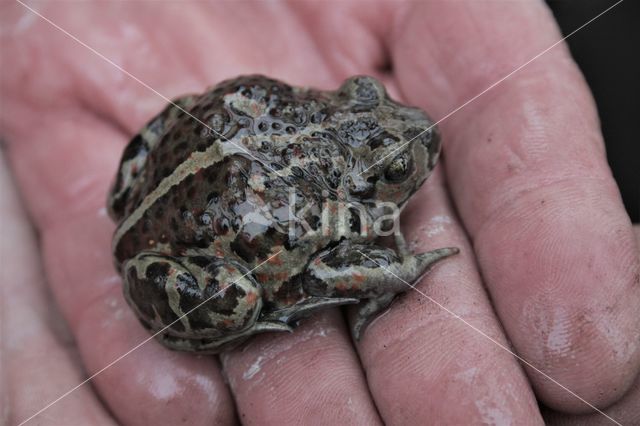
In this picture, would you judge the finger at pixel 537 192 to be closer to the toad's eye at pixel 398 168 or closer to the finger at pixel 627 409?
the finger at pixel 627 409

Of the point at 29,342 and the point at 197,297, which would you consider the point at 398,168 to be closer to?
the point at 197,297

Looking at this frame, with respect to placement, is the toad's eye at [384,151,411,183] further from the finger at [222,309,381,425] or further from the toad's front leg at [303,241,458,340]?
the finger at [222,309,381,425]

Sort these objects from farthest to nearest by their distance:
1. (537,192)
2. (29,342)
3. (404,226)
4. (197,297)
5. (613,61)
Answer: (613,61)
(29,342)
(404,226)
(537,192)
(197,297)

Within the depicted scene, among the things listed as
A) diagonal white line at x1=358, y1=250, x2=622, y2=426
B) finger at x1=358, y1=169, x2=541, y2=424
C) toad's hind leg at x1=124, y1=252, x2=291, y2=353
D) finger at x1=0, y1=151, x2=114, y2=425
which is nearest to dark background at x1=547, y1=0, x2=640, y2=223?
finger at x1=358, y1=169, x2=541, y2=424

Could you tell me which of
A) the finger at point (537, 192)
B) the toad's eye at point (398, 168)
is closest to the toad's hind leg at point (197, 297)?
the toad's eye at point (398, 168)

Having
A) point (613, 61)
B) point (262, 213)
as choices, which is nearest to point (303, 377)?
point (262, 213)

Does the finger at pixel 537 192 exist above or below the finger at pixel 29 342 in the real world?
below

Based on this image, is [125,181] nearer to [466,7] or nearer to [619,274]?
[466,7]
